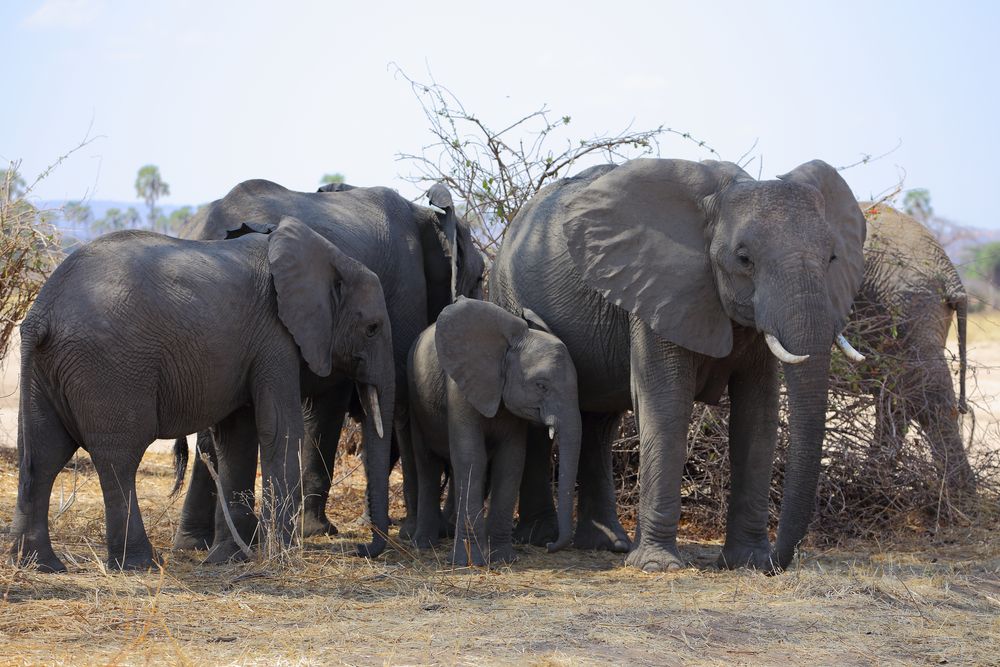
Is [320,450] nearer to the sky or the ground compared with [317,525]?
nearer to the sky

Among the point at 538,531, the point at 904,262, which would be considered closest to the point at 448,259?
the point at 538,531

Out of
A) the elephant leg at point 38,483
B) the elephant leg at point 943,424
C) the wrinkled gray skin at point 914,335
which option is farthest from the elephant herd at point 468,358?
the elephant leg at point 943,424

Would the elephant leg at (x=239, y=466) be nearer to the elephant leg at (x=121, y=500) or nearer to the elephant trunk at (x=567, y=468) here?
the elephant leg at (x=121, y=500)

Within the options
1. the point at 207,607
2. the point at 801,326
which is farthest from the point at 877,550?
the point at 207,607

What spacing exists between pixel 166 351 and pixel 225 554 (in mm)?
1193

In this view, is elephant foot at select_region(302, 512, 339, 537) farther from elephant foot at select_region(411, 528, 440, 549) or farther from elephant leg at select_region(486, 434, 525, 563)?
elephant leg at select_region(486, 434, 525, 563)

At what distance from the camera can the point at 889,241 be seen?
910 cm

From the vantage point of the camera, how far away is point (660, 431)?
661 centimetres

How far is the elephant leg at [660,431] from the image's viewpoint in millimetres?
6602

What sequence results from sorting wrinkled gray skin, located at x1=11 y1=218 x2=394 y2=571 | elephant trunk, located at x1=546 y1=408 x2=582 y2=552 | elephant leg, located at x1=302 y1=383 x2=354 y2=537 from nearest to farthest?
wrinkled gray skin, located at x1=11 y1=218 x2=394 y2=571
elephant trunk, located at x1=546 y1=408 x2=582 y2=552
elephant leg, located at x1=302 y1=383 x2=354 y2=537

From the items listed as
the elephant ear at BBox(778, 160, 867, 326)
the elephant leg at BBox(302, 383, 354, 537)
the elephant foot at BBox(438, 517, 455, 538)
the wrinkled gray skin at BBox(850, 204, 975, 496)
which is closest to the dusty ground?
the elephant foot at BBox(438, 517, 455, 538)

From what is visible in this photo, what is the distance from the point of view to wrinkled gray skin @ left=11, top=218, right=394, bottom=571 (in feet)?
20.0

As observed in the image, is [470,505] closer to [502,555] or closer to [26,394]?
[502,555]

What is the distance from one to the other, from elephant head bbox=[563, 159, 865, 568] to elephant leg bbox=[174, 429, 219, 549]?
245 cm
